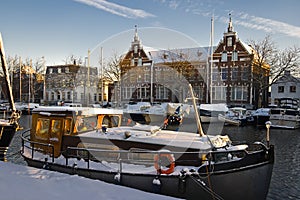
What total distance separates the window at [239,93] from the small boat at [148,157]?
36352mm

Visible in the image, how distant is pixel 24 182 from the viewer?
6945mm

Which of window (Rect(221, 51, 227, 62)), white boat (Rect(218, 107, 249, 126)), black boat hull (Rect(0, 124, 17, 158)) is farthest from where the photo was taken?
window (Rect(221, 51, 227, 62))

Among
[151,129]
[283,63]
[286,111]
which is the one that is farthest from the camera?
[283,63]

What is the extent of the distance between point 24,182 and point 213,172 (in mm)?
4895

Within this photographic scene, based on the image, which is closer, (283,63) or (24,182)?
(24,182)

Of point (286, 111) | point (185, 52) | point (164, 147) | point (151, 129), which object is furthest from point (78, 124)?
point (185, 52)

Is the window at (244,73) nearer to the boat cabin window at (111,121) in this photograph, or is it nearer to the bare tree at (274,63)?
the bare tree at (274,63)

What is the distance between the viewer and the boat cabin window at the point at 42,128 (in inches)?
381

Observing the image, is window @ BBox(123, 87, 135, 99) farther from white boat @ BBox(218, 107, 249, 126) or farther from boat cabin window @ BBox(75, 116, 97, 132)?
boat cabin window @ BBox(75, 116, 97, 132)

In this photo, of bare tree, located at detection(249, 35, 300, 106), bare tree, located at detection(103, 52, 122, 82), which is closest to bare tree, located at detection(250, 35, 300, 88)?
bare tree, located at detection(249, 35, 300, 106)

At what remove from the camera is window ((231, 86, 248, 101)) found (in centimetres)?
4321

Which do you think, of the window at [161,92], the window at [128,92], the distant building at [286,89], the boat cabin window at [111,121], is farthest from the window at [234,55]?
the boat cabin window at [111,121]

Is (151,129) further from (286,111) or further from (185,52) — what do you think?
(185,52)

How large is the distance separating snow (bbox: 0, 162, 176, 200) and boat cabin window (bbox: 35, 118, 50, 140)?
6.78 ft
